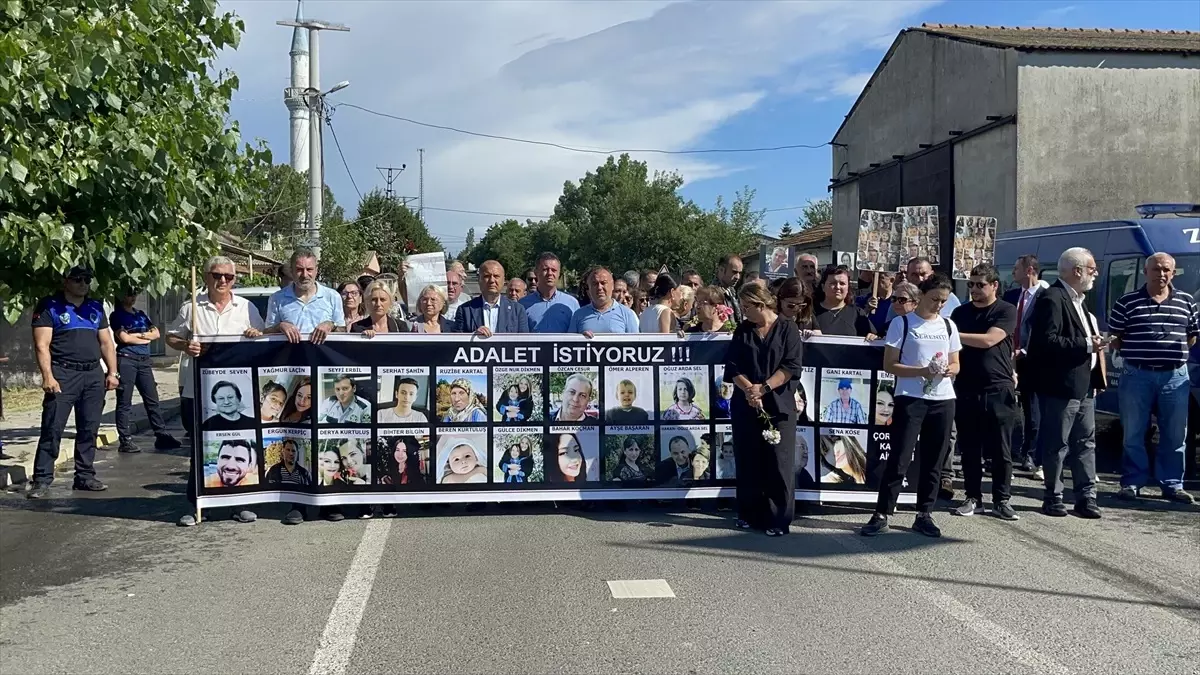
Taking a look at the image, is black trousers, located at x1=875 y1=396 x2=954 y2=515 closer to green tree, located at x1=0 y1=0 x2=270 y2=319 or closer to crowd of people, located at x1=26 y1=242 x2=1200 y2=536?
crowd of people, located at x1=26 y1=242 x2=1200 y2=536

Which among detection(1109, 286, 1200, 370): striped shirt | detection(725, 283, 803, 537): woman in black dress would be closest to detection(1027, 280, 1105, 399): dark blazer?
detection(1109, 286, 1200, 370): striped shirt

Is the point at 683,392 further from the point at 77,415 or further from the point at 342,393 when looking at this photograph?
the point at 77,415

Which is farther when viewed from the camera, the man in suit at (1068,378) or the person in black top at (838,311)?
the person in black top at (838,311)

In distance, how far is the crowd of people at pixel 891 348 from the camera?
7012mm

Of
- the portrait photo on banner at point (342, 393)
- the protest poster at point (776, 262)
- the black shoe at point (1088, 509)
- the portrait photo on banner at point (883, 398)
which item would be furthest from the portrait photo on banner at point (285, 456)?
the protest poster at point (776, 262)

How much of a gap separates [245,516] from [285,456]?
0.54m

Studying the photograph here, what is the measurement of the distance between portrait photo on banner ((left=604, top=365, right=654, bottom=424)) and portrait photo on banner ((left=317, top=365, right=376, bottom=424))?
1.84 metres

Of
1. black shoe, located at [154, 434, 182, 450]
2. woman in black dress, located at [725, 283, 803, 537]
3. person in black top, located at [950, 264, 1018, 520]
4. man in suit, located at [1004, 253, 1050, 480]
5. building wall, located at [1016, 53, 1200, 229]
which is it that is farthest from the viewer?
building wall, located at [1016, 53, 1200, 229]

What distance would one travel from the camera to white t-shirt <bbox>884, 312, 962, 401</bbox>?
274 inches

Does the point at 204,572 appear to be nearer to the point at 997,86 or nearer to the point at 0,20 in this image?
the point at 0,20

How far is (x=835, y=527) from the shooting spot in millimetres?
7289

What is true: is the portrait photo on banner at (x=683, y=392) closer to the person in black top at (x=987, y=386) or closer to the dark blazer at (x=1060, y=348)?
the person in black top at (x=987, y=386)

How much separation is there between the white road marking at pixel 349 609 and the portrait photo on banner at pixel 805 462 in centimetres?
313

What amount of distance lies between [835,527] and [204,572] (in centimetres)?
435
